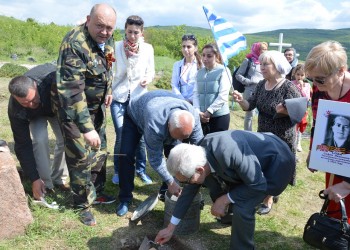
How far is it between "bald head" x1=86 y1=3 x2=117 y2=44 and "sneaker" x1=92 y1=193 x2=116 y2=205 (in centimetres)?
180

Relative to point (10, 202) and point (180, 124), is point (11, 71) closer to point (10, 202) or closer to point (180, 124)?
point (10, 202)

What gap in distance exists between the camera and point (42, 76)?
3623 millimetres

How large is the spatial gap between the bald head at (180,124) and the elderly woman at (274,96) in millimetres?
1202

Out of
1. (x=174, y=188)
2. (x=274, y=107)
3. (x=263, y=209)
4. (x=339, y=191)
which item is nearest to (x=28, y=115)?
(x=174, y=188)

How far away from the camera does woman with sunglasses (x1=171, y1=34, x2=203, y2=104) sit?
496cm

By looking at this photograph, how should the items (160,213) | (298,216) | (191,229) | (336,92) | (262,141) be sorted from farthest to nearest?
(298,216) < (160,213) < (191,229) < (262,141) < (336,92)

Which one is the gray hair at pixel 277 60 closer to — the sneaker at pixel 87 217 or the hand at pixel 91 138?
the hand at pixel 91 138

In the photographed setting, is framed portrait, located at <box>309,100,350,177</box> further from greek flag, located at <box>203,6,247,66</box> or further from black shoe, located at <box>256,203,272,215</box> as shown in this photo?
greek flag, located at <box>203,6,247,66</box>

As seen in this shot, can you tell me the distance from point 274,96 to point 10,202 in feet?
9.13

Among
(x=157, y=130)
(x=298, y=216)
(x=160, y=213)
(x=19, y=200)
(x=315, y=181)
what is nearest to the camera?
(x=157, y=130)

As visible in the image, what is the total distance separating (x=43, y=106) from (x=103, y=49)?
866 mm

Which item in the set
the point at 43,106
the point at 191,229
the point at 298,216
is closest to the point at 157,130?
the point at 191,229

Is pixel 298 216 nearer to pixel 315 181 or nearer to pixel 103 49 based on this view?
pixel 315 181

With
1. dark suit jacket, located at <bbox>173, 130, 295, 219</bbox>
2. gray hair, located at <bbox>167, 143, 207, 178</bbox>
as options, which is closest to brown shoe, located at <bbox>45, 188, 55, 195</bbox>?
dark suit jacket, located at <bbox>173, 130, 295, 219</bbox>
